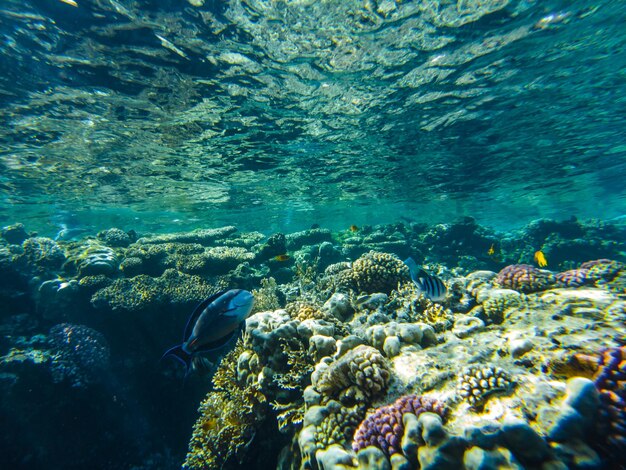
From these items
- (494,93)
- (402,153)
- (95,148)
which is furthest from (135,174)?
(494,93)

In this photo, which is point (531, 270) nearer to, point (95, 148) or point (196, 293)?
point (196, 293)

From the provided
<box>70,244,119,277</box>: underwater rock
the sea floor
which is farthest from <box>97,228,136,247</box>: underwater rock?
<box>70,244,119,277</box>: underwater rock

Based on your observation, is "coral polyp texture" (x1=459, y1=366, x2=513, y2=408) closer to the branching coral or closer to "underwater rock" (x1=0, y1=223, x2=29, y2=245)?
the branching coral

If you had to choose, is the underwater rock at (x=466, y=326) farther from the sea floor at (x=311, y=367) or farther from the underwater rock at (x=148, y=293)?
the underwater rock at (x=148, y=293)

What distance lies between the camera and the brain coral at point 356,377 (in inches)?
130

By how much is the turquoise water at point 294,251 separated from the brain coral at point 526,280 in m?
0.06

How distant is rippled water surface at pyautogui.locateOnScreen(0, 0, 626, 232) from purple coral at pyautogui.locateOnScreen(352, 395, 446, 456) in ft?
31.4

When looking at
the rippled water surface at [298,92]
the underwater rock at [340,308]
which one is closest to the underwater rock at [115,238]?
the rippled water surface at [298,92]

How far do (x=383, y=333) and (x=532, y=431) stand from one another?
2259 millimetres

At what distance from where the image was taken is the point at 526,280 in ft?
20.6

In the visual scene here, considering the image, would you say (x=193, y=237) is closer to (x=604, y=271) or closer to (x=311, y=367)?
(x=311, y=367)

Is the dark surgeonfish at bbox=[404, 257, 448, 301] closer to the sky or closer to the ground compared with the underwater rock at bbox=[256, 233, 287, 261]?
closer to the sky

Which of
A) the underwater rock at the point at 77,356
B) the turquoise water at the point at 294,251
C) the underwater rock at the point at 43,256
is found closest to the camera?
the turquoise water at the point at 294,251

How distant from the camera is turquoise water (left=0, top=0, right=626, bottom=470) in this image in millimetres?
3490
